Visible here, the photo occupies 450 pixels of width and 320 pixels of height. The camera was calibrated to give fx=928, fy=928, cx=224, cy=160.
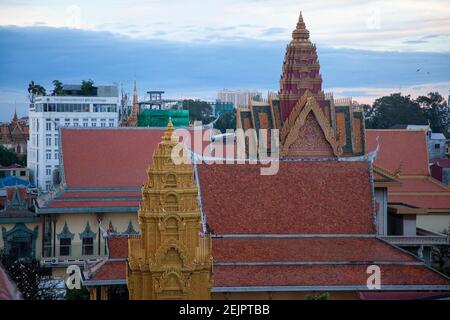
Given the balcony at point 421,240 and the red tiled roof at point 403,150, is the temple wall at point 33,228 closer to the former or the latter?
the balcony at point 421,240

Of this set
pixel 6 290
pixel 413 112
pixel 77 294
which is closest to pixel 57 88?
pixel 413 112

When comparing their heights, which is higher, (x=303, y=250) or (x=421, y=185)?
(x=421, y=185)

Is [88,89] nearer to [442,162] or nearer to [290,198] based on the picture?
[442,162]

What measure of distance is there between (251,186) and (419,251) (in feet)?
9.46

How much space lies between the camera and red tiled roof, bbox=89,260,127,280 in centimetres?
1259

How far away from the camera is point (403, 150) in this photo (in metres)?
23.7

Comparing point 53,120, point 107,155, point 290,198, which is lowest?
point 290,198

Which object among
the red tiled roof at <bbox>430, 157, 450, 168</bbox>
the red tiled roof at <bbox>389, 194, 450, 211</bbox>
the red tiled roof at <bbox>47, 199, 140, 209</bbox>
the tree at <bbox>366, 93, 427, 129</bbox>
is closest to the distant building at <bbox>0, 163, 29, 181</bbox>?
the red tiled roof at <bbox>430, 157, 450, 168</bbox>

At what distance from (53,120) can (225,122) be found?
1587cm

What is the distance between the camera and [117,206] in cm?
1812

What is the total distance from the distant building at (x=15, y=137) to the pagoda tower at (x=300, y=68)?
28.0 metres

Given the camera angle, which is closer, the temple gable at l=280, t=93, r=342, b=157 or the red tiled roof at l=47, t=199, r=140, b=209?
the temple gable at l=280, t=93, r=342, b=157

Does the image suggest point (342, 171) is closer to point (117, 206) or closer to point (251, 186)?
point (251, 186)

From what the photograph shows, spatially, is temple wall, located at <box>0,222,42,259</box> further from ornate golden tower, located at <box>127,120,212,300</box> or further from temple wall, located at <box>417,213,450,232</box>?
temple wall, located at <box>417,213,450,232</box>
